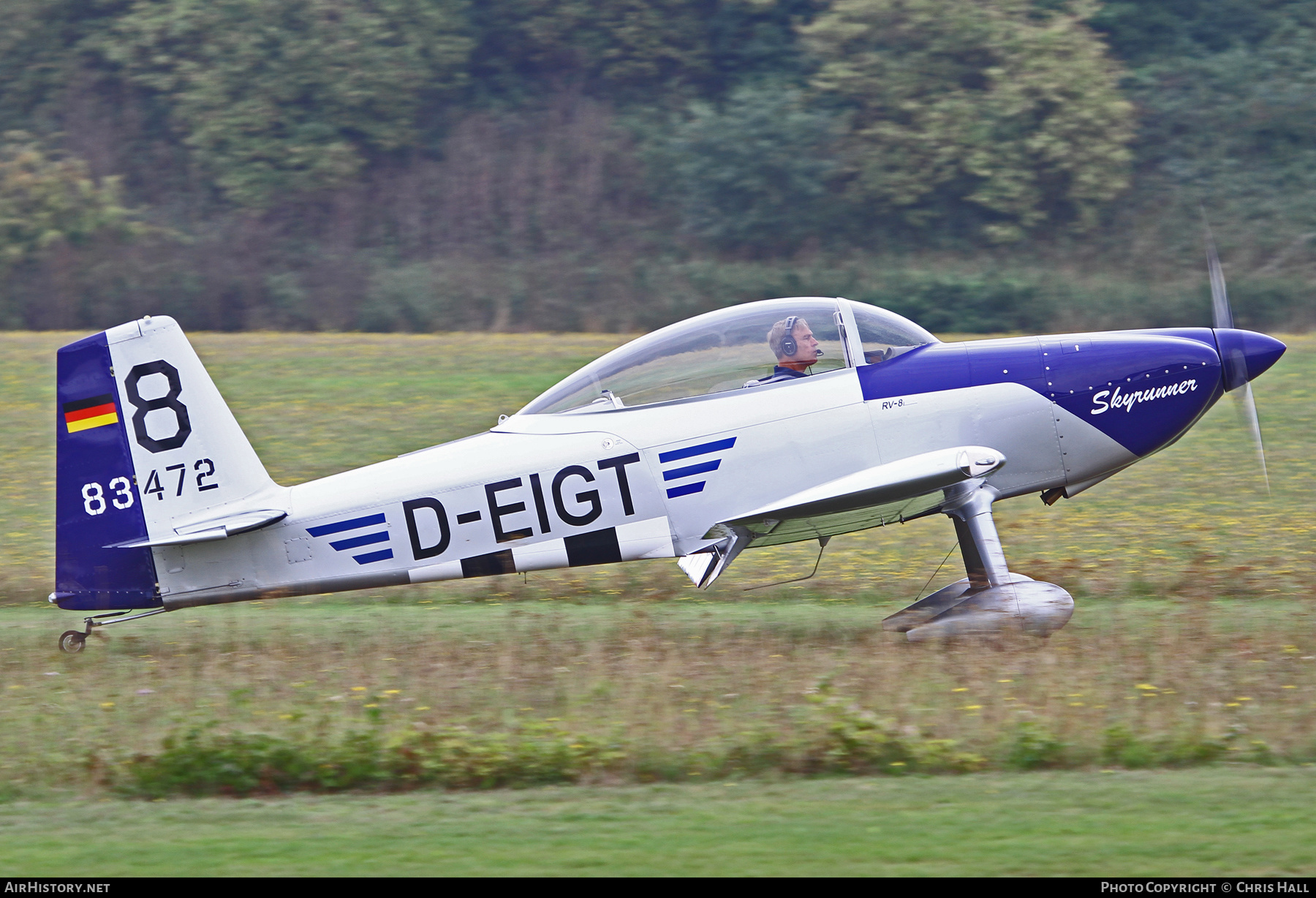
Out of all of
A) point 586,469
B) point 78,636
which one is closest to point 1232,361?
point 586,469

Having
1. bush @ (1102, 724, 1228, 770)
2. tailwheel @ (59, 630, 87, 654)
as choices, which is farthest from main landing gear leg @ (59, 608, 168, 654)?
bush @ (1102, 724, 1228, 770)

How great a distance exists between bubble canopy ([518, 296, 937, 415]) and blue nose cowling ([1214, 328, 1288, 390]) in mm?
2261

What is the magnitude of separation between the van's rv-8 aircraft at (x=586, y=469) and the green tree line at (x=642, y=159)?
2343 centimetres

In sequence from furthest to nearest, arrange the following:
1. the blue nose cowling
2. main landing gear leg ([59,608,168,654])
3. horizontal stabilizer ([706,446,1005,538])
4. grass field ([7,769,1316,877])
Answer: the blue nose cowling → main landing gear leg ([59,608,168,654]) → horizontal stabilizer ([706,446,1005,538]) → grass field ([7,769,1316,877])

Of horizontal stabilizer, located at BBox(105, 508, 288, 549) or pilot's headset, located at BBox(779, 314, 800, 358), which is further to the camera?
pilot's headset, located at BBox(779, 314, 800, 358)

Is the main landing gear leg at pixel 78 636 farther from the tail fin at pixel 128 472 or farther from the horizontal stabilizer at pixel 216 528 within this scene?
the horizontal stabilizer at pixel 216 528

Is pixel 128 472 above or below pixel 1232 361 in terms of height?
above

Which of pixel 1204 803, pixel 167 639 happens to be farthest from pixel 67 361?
pixel 1204 803

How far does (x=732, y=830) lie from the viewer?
252 inches

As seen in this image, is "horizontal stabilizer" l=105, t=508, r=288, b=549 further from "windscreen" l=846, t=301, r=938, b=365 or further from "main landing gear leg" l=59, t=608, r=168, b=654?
"windscreen" l=846, t=301, r=938, b=365

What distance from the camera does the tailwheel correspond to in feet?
33.2

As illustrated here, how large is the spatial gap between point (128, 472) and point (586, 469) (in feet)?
10.4

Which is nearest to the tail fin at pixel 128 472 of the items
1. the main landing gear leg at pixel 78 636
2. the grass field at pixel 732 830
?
the main landing gear leg at pixel 78 636

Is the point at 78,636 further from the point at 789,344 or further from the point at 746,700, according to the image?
the point at 789,344
